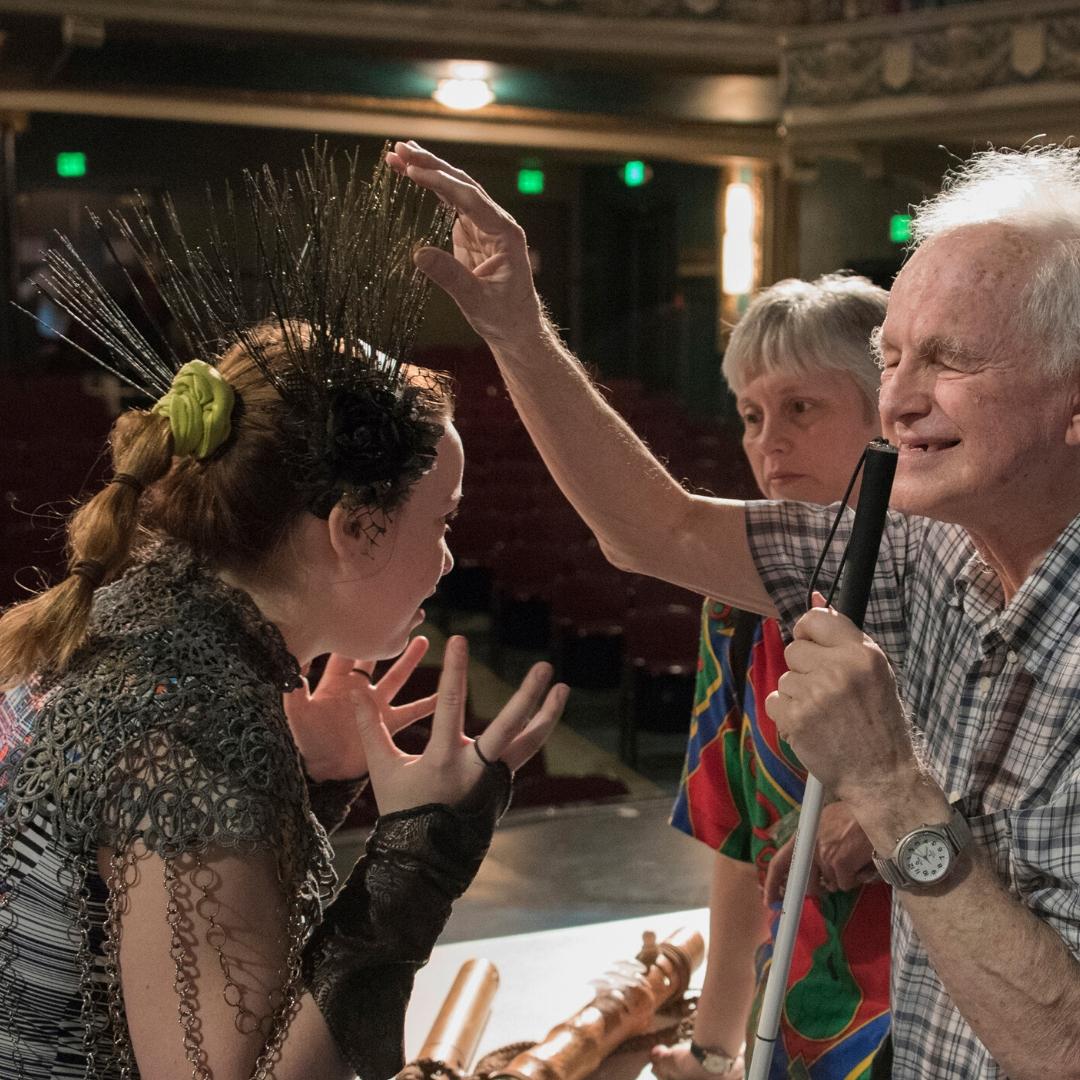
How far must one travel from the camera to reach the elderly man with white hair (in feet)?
4.27

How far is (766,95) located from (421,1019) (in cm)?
947

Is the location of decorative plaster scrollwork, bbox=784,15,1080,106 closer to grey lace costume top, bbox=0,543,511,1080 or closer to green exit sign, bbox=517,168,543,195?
green exit sign, bbox=517,168,543,195

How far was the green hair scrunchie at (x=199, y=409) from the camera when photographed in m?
1.58

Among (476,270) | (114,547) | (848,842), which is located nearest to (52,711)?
(114,547)

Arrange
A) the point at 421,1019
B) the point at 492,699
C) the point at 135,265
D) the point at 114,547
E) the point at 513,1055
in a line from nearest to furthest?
the point at 114,547, the point at 513,1055, the point at 421,1019, the point at 492,699, the point at 135,265

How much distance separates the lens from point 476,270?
5.78 ft

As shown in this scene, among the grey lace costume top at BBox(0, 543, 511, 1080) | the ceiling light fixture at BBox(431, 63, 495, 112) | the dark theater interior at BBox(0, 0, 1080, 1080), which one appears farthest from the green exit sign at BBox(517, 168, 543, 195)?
the grey lace costume top at BBox(0, 543, 511, 1080)

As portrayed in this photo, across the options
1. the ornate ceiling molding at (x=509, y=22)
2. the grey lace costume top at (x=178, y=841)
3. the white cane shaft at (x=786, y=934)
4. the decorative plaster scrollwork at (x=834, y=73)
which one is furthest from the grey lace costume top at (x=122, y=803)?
the decorative plaster scrollwork at (x=834, y=73)

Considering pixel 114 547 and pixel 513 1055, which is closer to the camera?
pixel 114 547

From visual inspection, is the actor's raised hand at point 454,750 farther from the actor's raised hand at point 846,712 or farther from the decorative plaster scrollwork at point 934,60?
the decorative plaster scrollwork at point 934,60

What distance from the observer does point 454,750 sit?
5.10 ft

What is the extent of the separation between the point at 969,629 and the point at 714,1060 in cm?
97

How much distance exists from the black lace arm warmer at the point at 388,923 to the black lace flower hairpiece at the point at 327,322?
37 cm

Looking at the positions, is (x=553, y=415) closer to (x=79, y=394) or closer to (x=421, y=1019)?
(x=421, y=1019)
